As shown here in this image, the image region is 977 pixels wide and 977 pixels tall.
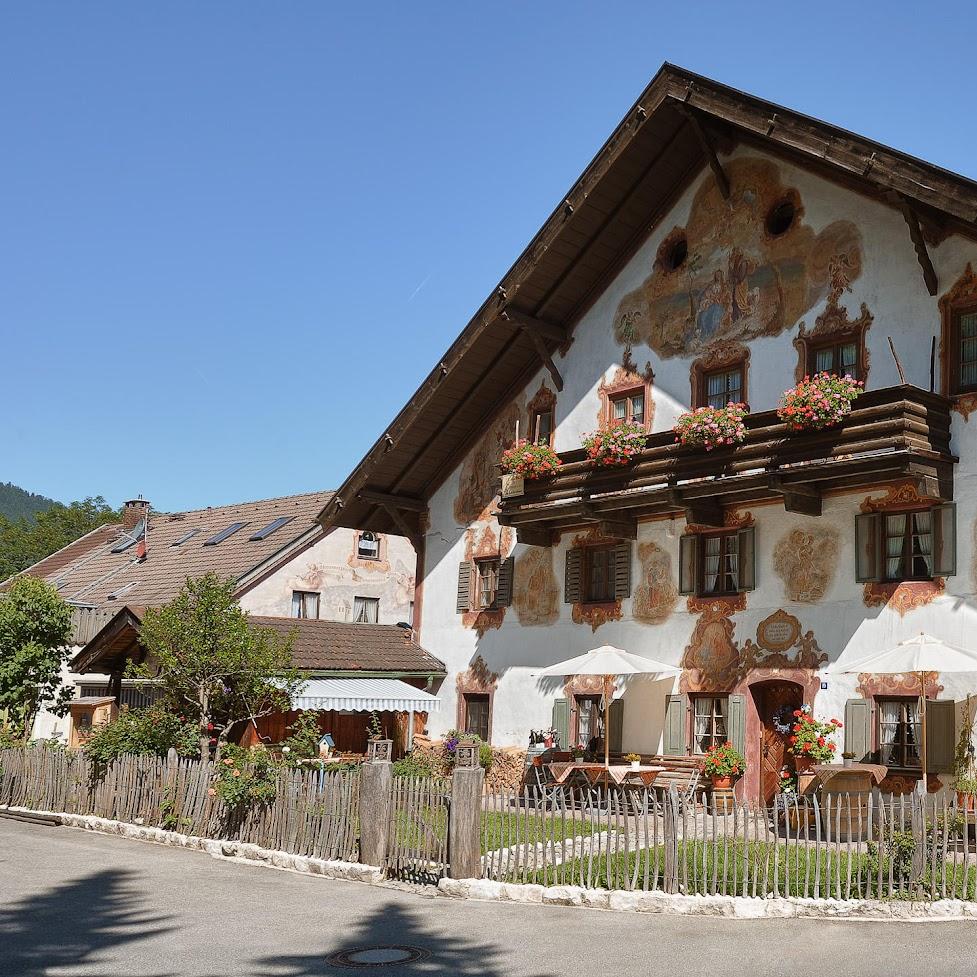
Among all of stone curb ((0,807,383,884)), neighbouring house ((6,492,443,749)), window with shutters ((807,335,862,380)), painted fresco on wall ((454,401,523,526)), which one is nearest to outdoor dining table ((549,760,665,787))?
neighbouring house ((6,492,443,749))

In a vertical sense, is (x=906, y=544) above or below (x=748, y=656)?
above

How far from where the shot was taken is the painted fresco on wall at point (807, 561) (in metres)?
19.4

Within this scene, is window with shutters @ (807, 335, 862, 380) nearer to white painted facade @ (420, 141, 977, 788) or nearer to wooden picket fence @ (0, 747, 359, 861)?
white painted facade @ (420, 141, 977, 788)

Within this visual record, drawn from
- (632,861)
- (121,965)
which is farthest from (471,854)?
(121,965)

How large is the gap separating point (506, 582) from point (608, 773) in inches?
241

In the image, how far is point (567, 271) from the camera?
24.0 m

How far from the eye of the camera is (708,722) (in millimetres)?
20844

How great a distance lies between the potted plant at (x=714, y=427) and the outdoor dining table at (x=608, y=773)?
5.25 meters

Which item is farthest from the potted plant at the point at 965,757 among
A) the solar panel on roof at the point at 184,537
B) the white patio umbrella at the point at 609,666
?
the solar panel on roof at the point at 184,537

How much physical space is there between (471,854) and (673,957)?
3.68m

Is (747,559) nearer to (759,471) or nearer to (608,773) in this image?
(759,471)

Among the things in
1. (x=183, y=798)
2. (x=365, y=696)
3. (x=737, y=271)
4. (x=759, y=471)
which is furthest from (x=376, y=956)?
(x=737, y=271)

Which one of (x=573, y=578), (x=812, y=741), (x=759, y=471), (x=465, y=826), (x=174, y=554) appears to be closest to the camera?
(x=465, y=826)

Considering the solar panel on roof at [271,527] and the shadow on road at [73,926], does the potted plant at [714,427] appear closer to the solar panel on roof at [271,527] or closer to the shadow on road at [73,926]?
the shadow on road at [73,926]
